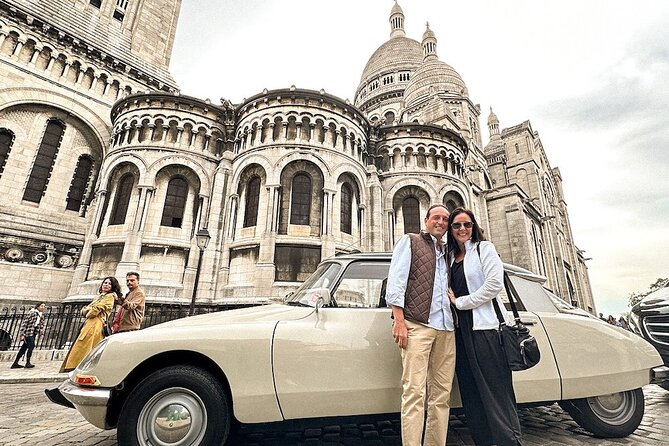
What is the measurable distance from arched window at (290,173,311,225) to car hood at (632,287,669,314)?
12.2 metres

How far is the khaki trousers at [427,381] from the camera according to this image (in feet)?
7.52

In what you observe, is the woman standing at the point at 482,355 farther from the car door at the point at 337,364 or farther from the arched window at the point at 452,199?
the arched window at the point at 452,199

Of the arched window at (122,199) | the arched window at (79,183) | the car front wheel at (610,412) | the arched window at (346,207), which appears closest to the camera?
the car front wheel at (610,412)

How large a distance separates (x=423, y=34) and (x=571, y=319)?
53.3 meters

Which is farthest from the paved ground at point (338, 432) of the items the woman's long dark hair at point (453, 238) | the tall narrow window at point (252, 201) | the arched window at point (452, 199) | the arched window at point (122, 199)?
the arched window at point (452, 199)

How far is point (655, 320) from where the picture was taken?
448 centimetres

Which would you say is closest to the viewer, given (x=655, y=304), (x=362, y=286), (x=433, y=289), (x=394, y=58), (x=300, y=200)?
(x=433, y=289)

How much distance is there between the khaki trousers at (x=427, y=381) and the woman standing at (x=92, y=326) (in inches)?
221

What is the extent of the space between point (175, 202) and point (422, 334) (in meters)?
16.4

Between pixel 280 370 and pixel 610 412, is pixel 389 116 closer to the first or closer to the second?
pixel 610 412

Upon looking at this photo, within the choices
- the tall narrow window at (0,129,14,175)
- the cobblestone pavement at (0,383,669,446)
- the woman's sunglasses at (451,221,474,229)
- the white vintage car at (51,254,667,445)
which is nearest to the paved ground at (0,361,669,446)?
the cobblestone pavement at (0,383,669,446)

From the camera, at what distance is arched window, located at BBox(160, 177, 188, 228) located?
50.9 ft

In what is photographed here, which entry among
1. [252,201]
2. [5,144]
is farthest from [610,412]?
[5,144]

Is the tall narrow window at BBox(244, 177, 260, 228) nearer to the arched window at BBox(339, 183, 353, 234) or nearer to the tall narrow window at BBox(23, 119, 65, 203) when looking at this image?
the arched window at BBox(339, 183, 353, 234)
